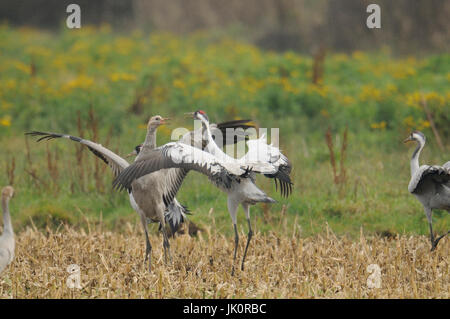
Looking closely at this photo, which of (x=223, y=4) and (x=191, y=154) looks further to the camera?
(x=223, y=4)

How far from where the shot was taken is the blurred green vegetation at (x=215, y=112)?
899cm

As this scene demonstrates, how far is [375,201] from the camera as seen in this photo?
8906 millimetres

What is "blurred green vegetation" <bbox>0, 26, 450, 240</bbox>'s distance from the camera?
8.99 metres

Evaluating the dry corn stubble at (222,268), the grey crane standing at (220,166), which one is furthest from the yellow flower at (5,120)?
the grey crane standing at (220,166)

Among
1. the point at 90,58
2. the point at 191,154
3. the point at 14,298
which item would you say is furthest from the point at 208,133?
the point at 90,58

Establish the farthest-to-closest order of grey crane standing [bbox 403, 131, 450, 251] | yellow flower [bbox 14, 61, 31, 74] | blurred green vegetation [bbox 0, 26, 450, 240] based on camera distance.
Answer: yellow flower [bbox 14, 61, 31, 74]
blurred green vegetation [bbox 0, 26, 450, 240]
grey crane standing [bbox 403, 131, 450, 251]

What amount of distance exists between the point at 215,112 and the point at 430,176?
6394mm

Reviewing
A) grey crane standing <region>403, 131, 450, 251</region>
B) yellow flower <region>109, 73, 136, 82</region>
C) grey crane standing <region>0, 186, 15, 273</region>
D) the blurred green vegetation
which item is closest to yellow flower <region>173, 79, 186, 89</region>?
the blurred green vegetation

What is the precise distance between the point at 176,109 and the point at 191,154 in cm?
725

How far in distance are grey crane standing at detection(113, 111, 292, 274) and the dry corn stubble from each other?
0.54 meters

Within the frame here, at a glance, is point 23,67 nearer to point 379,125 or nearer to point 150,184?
point 379,125

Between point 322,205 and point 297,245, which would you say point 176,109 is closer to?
point 322,205

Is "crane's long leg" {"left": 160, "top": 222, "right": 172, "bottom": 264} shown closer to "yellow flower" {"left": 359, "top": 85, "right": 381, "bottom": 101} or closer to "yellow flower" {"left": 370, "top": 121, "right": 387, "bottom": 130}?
"yellow flower" {"left": 370, "top": 121, "right": 387, "bottom": 130}

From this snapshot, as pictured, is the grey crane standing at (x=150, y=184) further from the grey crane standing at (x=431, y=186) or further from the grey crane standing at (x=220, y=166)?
the grey crane standing at (x=431, y=186)
